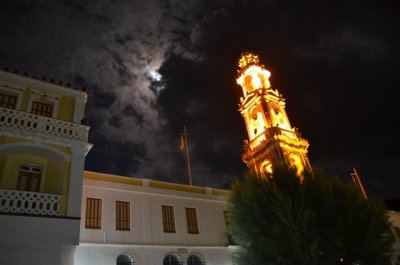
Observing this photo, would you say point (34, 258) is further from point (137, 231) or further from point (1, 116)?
point (137, 231)

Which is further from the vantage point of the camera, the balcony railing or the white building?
the white building

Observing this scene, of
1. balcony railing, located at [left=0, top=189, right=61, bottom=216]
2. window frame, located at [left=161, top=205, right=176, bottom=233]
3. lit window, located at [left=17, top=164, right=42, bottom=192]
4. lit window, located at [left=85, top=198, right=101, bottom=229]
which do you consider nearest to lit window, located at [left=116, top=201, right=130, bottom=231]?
lit window, located at [left=85, top=198, right=101, bottom=229]

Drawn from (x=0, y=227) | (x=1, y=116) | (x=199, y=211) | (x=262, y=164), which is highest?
(x=262, y=164)

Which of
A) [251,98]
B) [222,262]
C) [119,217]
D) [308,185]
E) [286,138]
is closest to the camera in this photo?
[308,185]

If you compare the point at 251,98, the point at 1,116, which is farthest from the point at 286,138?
the point at 1,116

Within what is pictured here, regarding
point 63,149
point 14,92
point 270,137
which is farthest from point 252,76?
point 63,149

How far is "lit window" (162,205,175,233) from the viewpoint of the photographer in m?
19.3

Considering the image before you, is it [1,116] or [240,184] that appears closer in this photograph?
[1,116]

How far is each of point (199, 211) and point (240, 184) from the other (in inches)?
176

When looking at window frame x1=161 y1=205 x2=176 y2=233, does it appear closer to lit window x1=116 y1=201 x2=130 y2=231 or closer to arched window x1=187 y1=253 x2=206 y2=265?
arched window x1=187 y1=253 x2=206 y2=265

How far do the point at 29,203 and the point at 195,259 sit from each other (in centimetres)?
1109

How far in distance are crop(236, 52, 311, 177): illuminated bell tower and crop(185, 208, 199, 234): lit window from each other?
14.6m

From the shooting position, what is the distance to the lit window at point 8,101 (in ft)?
46.1

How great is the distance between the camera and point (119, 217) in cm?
1802
